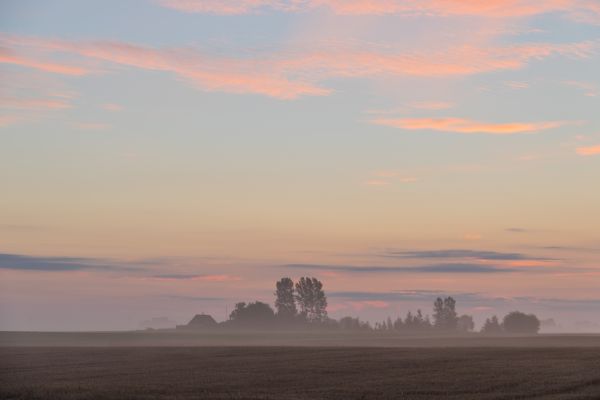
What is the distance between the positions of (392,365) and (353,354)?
1650 centimetres

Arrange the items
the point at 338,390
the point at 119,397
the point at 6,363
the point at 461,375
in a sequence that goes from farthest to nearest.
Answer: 1. the point at 6,363
2. the point at 461,375
3. the point at 338,390
4. the point at 119,397

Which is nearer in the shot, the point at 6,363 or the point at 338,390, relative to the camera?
the point at 338,390

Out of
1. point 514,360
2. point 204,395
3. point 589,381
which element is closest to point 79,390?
point 204,395

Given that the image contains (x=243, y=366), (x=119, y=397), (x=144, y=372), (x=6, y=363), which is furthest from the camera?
(x=6, y=363)

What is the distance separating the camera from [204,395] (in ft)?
165

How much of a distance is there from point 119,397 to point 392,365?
101 feet

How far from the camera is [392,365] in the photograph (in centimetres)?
7288

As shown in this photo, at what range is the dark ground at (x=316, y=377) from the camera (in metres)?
50.4

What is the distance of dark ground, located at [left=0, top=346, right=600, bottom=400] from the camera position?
5041cm

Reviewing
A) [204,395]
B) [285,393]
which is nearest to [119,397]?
[204,395]

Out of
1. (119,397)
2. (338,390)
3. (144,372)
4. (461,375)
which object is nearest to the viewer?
(119,397)

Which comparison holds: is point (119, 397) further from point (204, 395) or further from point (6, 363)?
point (6, 363)

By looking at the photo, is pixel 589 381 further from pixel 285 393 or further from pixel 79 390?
pixel 79 390

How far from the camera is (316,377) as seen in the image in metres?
62.1
